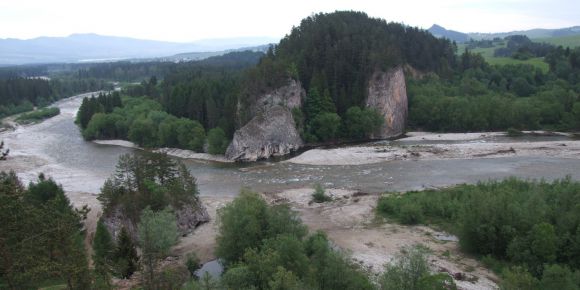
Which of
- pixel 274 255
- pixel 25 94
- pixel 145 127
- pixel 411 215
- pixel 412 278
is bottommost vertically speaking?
pixel 411 215

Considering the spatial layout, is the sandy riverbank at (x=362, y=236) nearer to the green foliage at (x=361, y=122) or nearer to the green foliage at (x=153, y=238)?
the green foliage at (x=153, y=238)

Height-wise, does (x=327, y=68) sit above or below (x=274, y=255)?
above

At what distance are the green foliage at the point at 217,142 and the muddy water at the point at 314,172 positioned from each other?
348 centimetres

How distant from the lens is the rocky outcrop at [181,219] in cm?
4212

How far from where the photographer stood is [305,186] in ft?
194

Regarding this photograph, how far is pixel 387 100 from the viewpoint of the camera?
8988 cm

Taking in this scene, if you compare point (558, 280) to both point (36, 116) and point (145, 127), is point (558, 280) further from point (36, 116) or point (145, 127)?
point (36, 116)

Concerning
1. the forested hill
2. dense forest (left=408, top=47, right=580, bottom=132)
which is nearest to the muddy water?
dense forest (left=408, top=47, right=580, bottom=132)

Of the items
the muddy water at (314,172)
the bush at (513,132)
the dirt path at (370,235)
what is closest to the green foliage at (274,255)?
the dirt path at (370,235)

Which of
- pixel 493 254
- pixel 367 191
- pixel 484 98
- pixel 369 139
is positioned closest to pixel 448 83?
pixel 484 98

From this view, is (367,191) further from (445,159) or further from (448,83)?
(448,83)

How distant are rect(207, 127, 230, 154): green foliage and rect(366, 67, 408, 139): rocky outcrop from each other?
2783cm

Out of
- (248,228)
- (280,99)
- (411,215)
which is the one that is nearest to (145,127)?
(280,99)

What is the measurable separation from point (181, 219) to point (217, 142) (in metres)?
34.2
